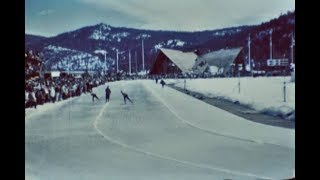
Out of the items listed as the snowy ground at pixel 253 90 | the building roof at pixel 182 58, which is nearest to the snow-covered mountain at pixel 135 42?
the building roof at pixel 182 58

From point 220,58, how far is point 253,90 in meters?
0.32

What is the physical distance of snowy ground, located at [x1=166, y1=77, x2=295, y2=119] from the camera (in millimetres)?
2895

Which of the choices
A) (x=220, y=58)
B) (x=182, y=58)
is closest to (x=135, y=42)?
(x=182, y=58)

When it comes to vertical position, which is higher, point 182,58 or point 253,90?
point 182,58

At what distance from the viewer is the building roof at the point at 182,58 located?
2937 millimetres

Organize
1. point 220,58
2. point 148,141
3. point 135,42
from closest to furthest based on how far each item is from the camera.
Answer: point 148,141 → point 135,42 → point 220,58

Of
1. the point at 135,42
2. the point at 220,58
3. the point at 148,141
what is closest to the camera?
the point at 148,141

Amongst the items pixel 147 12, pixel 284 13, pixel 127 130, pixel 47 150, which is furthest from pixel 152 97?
pixel 284 13

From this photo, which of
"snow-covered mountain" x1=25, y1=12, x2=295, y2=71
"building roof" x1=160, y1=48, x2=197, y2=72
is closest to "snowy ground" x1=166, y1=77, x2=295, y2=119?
"building roof" x1=160, y1=48, x2=197, y2=72

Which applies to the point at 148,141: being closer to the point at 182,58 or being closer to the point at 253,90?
the point at 182,58

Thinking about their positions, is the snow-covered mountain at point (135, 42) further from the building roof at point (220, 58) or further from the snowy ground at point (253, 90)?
the snowy ground at point (253, 90)

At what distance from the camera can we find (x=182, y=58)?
2959 mm

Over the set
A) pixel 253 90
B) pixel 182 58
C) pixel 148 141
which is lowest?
pixel 148 141
